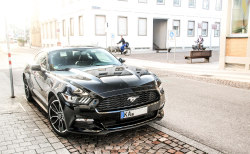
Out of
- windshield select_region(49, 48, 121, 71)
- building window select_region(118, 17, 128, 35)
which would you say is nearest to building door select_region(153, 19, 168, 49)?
building window select_region(118, 17, 128, 35)

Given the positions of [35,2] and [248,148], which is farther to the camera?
[35,2]

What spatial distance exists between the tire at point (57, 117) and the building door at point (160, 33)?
29.0m

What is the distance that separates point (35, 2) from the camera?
156ft

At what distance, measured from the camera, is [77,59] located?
519 cm

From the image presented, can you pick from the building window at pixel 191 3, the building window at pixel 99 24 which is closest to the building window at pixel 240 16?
the building window at pixel 99 24

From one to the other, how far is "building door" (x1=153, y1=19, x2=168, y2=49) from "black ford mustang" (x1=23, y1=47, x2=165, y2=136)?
28341 mm

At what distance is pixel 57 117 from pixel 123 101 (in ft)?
4.10

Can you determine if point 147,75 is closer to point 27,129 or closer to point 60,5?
point 27,129

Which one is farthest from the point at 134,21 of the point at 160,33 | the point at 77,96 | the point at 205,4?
the point at 77,96

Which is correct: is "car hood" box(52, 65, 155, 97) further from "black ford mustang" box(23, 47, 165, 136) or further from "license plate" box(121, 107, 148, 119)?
"license plate" box(121, 107, 148, 119)

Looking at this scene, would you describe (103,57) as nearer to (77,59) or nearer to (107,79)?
(77,59)

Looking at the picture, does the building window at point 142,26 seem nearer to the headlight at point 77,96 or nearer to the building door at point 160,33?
the building door at point 160,33

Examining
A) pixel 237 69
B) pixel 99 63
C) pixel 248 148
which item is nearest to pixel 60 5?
pixel 237 69

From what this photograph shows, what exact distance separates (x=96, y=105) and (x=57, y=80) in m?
1.03
